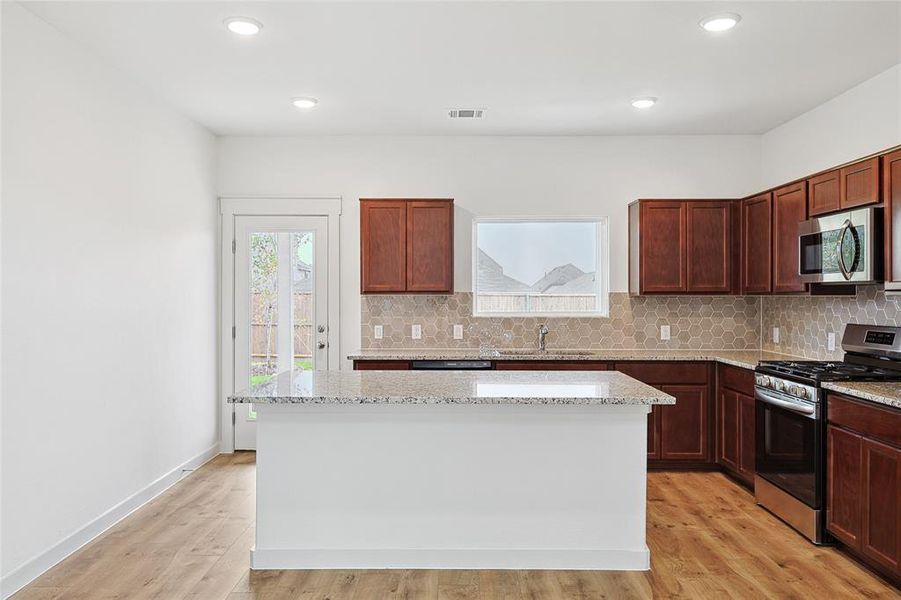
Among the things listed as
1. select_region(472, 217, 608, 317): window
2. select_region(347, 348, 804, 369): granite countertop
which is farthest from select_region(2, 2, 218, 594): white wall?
select_region(472, 217, 608, 317): window

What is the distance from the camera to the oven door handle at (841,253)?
3627 mm

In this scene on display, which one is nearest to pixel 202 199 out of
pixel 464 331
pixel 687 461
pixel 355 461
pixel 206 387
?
pixel 206 387

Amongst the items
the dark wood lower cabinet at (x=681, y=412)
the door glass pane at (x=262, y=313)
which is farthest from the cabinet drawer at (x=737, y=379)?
the door glass pane at (x=262, y=313)

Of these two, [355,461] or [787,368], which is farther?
[787,368]

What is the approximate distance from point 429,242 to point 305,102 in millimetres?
1394

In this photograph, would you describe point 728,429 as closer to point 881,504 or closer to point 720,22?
point 881,504

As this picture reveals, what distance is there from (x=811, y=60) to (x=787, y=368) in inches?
69.0

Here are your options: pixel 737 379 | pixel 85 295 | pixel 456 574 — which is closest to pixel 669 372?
pixel 737 379

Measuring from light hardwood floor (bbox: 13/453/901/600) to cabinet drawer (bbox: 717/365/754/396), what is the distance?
82cm

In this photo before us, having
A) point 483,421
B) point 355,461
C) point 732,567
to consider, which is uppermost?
point 483,421

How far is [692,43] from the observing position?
3.40 meters

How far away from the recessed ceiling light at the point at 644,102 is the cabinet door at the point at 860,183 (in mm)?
1257

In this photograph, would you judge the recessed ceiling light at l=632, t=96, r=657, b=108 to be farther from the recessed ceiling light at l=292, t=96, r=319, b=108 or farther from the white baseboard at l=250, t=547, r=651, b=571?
the white baseboard at l=250, t=547, r=651, b=571

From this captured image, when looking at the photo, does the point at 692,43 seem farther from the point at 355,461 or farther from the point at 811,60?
the point at 355,461
